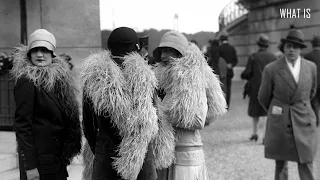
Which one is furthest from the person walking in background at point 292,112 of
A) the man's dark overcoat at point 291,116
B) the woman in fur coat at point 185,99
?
the woman in fur coat at point 185,99

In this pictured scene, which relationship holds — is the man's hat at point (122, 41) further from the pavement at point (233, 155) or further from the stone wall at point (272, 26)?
the stone wall at point (272, 26)

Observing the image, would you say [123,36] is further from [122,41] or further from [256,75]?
[256,75]

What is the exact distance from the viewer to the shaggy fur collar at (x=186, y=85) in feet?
11.8

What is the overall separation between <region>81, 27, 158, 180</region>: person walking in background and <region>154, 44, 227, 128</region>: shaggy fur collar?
0.56 metres

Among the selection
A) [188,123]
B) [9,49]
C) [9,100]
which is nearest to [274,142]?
[188,123]

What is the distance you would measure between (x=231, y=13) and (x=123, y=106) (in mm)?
21438

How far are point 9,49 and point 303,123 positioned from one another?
498 cm

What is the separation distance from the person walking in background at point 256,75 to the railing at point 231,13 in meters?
13.7

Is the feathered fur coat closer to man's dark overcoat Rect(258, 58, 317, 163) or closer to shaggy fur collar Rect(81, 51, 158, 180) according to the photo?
shaggy fur collar Rect(81, 51, 158, 180)

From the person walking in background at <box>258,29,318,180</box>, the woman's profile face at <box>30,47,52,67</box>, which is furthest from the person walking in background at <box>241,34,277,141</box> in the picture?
the woman's profile face at <box>30,47,52,67</box>

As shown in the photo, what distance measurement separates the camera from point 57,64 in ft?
11.7

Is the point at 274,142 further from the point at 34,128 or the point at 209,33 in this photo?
the point at 209,33

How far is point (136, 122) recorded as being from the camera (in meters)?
2.95

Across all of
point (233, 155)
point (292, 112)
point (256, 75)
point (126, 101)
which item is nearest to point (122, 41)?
point (126, 101)
